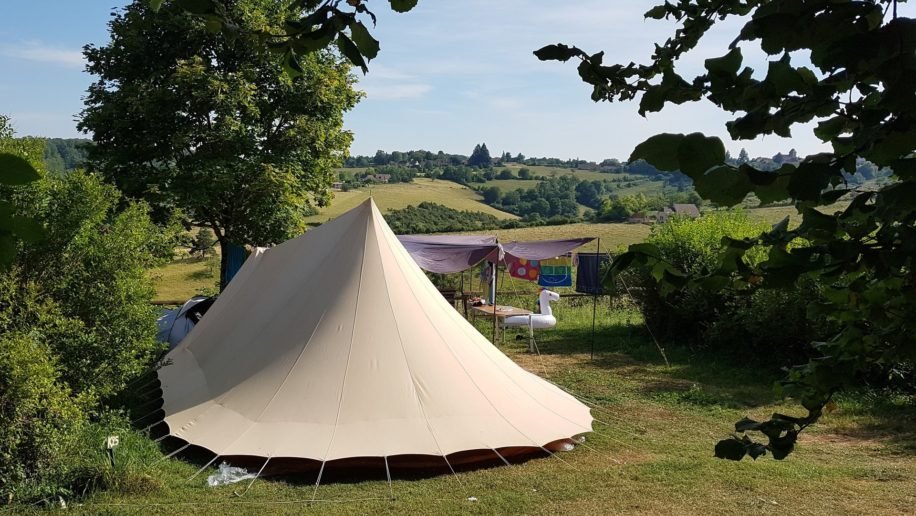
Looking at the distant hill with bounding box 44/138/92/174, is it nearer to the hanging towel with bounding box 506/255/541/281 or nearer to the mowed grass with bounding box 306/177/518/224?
the hanging towel with bounding box 506/255/541/281

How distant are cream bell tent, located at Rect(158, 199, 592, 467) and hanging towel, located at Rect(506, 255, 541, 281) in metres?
6.30

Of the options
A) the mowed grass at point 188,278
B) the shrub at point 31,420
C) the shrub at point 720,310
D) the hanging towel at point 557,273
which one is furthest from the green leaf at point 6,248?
the mowed grass at point 188,278

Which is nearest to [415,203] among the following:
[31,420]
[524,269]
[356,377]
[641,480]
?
[524,269]

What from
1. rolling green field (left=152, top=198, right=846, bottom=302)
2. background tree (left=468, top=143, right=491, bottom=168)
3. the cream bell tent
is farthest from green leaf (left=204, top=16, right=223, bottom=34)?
background tree (left=468, top=143, right=491, bottom=168)

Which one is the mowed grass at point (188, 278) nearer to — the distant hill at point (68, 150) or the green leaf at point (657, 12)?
the distant hill at point (68, 150)

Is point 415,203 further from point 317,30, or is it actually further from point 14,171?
point 14,171

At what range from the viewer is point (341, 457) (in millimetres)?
5609

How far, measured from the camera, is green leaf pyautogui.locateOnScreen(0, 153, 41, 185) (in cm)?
73

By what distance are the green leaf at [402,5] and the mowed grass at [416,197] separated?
4042 cm

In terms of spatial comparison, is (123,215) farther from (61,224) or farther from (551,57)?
(551,57)

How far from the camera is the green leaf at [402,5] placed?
1117 millimetres

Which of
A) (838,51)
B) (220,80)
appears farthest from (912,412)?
(220,80)

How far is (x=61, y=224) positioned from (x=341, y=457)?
2798 millimetres

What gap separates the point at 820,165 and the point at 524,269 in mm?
13064
